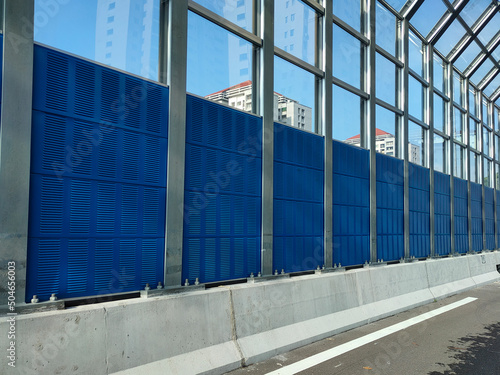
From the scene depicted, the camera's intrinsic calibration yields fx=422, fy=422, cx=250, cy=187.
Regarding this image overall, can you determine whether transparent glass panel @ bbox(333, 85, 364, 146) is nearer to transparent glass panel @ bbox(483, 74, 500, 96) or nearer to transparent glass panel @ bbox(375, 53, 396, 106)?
transparent glass panel @ bbox(375, 53, 396, 106)

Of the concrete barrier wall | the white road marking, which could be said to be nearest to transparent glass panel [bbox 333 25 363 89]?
the concrete barrier wall

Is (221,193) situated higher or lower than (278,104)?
lower

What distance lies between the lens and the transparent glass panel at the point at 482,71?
2206 cm

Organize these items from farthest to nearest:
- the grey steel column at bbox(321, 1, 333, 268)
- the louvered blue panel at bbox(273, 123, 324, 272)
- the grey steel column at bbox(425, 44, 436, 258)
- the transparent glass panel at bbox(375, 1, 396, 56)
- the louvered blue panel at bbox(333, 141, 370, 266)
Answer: the grey steel column at bbox(425, 44, 436, 258) → the transparent glass panel at bbox(375, 1, 396, 56) → the louvered blue panel at bbox(333, 141, 370, 266) → the grey steel column at bbox(321, 1, 333, 268) → the louvered blue panel at bbox(273, 123, 324, 272)

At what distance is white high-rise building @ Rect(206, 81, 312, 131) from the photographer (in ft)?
27.4

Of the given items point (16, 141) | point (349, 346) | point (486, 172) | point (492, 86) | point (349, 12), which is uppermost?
point (492, 86)

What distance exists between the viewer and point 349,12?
41.6 ft

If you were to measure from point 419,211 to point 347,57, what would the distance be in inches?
276

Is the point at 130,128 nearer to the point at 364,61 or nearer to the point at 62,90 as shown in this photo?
the point at 62,90

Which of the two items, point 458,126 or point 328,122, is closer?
point 328,122

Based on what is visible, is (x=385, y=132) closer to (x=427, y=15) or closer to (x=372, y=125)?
(x=372, y=125)

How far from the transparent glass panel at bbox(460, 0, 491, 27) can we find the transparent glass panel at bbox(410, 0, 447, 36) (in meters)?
1.17

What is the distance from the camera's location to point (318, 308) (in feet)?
29.8

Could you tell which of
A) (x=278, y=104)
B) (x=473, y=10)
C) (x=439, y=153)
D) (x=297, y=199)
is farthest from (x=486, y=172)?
(x=278, y=104)
